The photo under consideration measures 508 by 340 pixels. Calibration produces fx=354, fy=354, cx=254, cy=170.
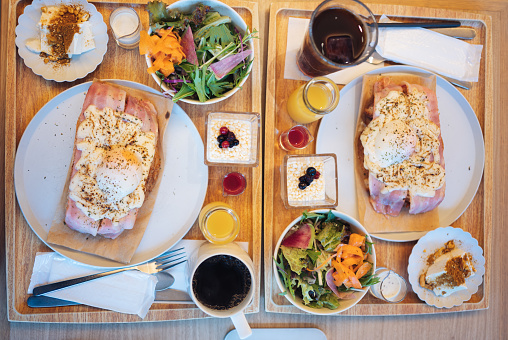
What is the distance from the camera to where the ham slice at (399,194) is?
6.38 ft

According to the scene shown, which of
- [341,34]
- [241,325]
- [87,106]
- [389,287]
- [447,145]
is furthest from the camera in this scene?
[447,145]

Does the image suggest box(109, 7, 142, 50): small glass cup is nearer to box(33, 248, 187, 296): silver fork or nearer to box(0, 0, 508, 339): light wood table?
box(0, 0, 508, 339): light wood table

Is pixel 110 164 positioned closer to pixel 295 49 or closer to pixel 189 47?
pixel 189 47

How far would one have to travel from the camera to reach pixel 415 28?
2061 millimetres

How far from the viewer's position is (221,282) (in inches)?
71.3

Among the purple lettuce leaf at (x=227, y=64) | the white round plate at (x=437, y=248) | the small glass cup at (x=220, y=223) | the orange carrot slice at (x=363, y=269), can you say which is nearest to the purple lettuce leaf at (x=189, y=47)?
the purple lettuce leaf at (x=227, y=64)

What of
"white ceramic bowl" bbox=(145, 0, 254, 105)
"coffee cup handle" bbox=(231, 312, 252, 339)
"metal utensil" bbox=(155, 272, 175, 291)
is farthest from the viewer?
"metal utensil" bbox=(155, 272, 175, 291)

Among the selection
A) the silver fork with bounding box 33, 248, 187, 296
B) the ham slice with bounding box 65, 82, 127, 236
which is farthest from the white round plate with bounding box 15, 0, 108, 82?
the silver fork with bounding box 33, 248, 187, 296

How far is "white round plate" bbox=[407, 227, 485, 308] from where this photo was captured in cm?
201

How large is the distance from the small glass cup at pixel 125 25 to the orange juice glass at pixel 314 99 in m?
0.89

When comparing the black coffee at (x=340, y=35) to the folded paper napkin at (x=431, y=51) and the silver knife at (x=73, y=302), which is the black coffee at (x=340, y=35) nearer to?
the folded paper napkin at (x=431, y=51)

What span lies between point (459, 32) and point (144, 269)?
225cm

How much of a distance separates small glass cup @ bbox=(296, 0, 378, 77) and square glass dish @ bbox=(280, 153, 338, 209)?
1.63ft

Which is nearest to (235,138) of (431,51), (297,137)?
(297,137)
